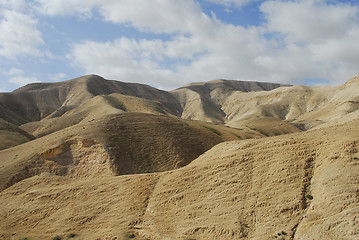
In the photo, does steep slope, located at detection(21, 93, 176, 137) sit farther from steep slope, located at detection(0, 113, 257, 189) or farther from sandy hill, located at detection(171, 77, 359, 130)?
sandy hill, located at detection(171, 77, 359, 130)

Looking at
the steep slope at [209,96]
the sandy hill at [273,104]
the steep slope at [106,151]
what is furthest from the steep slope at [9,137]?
the steep slope at [209,96]

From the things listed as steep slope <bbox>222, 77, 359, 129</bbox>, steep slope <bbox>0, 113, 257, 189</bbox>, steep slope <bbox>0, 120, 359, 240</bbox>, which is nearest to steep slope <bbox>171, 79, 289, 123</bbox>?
steep slope <bbox>222, 77, 359, 129</bbox>

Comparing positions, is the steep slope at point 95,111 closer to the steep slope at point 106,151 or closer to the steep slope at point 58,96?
the steep slope at point 58,96

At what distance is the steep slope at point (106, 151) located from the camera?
3066cm

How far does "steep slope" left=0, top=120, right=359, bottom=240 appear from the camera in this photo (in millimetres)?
13078

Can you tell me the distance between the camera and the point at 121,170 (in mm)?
30797

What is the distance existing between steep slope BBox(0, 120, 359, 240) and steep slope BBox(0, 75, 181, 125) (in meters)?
74.8

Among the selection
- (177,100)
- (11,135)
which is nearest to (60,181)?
(11,135)

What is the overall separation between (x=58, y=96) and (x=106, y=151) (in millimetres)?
87860

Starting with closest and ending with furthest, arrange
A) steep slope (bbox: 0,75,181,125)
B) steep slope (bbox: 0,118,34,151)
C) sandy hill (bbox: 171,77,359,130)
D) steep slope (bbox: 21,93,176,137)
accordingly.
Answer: steep slope (bbox: 0,118,34,151), steep slope (bbox: 21,93,176,137), sandy hill (bbox: 171,77,359,130), steep slope (bbox: 0,75,181,125)

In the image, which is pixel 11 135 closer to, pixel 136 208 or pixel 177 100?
pixel 136 208

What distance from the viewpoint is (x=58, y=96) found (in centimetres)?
11200

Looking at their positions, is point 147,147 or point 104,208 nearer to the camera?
point 104,208

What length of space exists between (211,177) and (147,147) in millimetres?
18545
